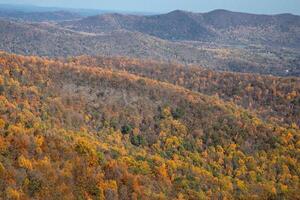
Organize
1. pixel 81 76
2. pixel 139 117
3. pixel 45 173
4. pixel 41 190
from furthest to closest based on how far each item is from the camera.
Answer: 1. pixel 81 76
2. pixel 139 117
3. pixel 45 173
4. pixel 41 190

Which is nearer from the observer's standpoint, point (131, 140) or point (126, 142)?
point (126, 142)

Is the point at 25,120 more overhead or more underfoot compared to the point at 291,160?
more overhead

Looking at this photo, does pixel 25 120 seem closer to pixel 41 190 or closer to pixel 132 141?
pixel 41 190

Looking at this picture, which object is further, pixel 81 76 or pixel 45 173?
pixel 81 76

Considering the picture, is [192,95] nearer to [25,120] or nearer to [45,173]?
[25,120]

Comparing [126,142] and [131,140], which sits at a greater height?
[126,142]

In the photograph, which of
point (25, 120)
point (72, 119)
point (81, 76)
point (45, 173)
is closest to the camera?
point (45, 173)

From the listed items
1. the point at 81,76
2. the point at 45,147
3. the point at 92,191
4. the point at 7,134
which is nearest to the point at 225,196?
the point at 92,191

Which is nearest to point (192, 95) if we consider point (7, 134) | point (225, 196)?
point (225, 196)
